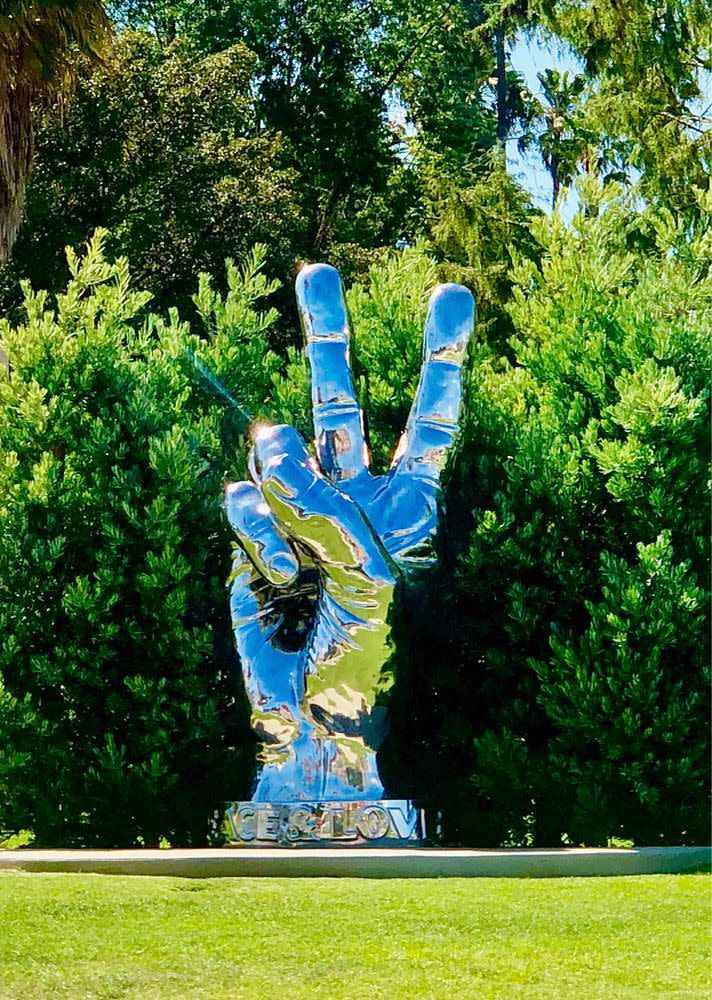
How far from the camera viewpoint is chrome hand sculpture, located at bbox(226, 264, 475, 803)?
751cm

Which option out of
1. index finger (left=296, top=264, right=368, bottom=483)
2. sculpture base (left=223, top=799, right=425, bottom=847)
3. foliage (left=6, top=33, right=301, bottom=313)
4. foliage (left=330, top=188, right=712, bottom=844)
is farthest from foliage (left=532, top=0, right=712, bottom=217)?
sculpture base (left=223, top=799, right=425, bottom=847)

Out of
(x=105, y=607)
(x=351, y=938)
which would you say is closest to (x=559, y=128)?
(x=105, y=607)

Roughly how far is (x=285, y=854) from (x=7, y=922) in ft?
4.85

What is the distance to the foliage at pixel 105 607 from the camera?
834 cm

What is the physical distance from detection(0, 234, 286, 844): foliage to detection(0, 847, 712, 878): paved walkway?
1.45 metres

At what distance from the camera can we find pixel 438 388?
26.2ft

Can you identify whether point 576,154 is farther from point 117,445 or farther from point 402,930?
point 402,930

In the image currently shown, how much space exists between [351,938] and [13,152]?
5.90 metres

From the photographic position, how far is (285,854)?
22.4 ft

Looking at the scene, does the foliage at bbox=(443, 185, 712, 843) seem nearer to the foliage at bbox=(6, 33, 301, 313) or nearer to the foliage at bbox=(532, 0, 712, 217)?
the foliage at bbox=(532, 0, 712, 217)

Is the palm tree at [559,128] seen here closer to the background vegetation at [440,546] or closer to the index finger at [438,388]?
the background vegetation at [440,546]

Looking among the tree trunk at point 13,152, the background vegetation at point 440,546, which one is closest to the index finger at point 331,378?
the background vegetation at point 440,546

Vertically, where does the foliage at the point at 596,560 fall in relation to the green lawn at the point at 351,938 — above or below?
above

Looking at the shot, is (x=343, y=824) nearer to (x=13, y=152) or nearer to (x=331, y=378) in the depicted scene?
(x=331, y=378)
